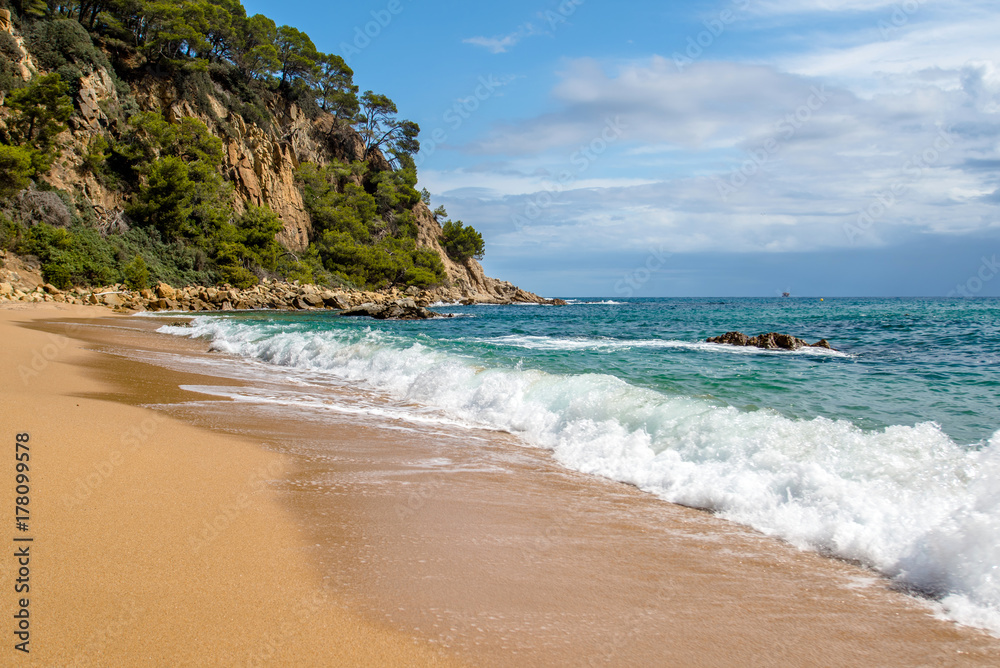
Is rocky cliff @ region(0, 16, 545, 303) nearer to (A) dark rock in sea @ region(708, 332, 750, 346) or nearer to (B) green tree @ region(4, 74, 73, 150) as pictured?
(B) green tree @ region(4, 74, 73, 150)

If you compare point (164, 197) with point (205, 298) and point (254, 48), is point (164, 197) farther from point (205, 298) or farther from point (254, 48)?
point (254, 48)

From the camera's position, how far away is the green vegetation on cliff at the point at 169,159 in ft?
108

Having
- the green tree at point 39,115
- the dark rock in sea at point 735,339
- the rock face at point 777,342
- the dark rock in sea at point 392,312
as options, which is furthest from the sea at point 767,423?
the green tree at point 39,115

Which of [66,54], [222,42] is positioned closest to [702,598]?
[66,54]

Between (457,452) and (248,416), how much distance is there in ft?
8.83

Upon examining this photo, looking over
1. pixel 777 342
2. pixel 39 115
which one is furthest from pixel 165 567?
pixel 39 115

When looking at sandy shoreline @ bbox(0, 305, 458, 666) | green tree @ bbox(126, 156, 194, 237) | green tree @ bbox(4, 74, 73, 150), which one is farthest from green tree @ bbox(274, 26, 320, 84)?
sandy shoreline @ bbox(0, 305, 458, 666)

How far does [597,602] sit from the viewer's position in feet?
9.16

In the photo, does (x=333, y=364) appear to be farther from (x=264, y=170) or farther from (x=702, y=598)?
(x=264, y=170)

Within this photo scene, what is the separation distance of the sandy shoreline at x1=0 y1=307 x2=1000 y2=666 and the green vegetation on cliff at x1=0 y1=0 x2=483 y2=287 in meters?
35.4

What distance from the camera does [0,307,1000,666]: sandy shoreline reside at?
236 centimetres

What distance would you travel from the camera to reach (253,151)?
167 ft

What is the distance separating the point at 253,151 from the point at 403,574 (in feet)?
181

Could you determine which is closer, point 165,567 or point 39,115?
point 165,567
